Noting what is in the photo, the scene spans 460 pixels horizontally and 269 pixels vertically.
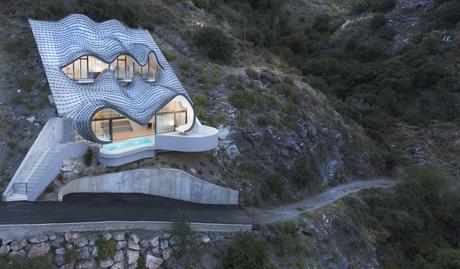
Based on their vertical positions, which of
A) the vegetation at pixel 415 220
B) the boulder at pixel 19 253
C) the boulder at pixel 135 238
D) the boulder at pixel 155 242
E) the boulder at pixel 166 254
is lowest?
the vegetation at pixel 415 220

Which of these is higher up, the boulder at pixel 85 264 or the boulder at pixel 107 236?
the boulder at pixel 107 236

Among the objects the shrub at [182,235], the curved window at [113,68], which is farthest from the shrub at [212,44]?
the shrub at [182,235]

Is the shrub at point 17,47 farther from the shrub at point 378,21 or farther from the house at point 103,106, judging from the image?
the shrub at point 378,21

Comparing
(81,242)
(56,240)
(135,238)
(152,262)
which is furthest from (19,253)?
(152,262)

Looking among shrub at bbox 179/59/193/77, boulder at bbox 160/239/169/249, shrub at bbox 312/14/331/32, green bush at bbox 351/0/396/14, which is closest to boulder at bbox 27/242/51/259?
boulder at bbox 160/239/169/249

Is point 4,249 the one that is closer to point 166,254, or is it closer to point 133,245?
point 133,245

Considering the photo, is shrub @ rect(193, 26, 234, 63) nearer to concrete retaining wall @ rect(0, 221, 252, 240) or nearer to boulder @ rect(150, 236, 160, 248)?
concrete retaining wall @ rect(0, 221, 252, 240)

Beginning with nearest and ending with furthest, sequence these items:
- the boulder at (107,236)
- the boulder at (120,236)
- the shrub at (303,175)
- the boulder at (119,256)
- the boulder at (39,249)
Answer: the boulder at (39,249)
the boulder at (119,256)
the boulder at (107,236)
the boulder at (120,236)
the shrub at (303,175)
